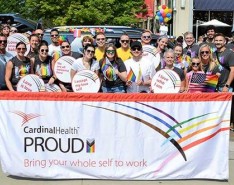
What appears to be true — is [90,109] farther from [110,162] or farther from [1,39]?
[1,39]

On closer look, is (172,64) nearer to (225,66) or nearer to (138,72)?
(138,72)

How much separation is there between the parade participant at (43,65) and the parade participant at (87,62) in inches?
18.6

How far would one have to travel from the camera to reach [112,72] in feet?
23.1

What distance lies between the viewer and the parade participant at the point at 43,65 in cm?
729

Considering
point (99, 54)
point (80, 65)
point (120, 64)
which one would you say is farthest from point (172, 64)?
point (80, 65)

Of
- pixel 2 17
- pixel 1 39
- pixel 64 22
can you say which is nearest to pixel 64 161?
pixel 1 39

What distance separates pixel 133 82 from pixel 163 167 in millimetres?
1814

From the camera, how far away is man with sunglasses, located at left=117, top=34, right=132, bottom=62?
25.4 ft

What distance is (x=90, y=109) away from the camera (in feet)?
18.4

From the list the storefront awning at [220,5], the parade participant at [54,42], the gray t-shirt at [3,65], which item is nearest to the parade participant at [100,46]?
the parade participant at [54,42]

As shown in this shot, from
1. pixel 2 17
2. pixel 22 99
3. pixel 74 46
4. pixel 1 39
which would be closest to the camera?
pixel 22 99

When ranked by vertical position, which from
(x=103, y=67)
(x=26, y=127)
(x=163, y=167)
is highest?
(x=103, y=67)

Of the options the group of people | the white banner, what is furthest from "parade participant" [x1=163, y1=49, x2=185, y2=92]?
the white banner

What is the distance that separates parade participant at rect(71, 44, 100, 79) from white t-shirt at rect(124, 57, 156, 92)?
50cm
